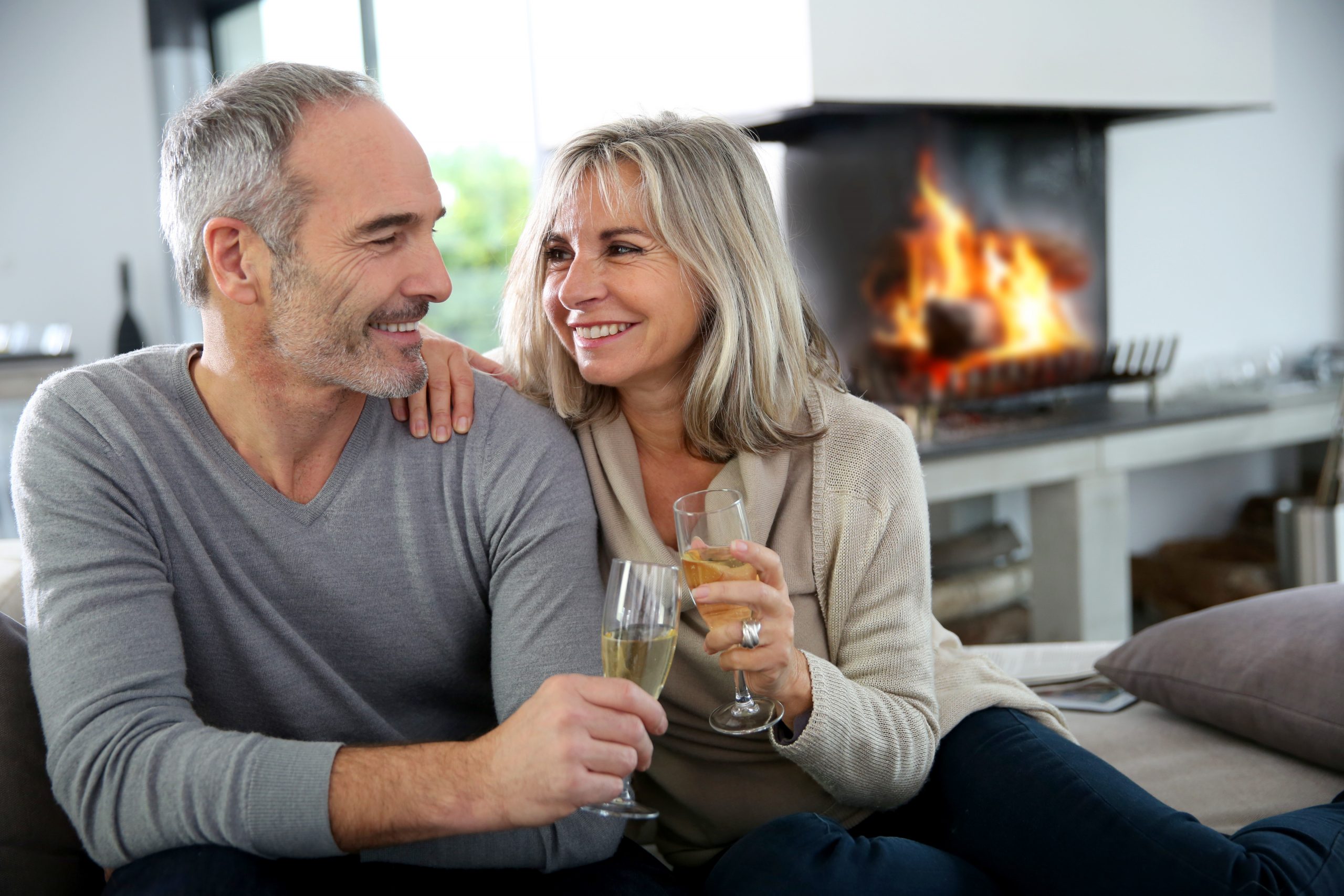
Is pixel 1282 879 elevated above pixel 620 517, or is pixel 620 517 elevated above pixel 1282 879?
pixel 620 517

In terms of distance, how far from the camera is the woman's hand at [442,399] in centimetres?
155

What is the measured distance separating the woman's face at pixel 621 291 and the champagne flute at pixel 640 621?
1.70ft

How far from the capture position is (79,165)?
4797 mm

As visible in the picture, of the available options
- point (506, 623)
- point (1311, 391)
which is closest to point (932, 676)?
point (506, 623)

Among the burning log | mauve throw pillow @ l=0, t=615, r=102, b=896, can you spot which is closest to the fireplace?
the burning log

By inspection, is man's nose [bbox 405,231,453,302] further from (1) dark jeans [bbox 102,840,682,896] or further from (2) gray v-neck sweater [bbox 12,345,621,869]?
(1) dark jeans [bbox 102,840,682,896]

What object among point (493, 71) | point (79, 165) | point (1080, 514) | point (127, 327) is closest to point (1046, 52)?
point (1080, 514)

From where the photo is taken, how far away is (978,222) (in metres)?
3.67

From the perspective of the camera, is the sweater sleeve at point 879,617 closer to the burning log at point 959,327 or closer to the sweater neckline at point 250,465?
the sweater neckline at point 250,465

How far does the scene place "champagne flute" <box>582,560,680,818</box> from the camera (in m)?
1.15

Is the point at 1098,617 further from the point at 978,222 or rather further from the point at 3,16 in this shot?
the point at 3,16

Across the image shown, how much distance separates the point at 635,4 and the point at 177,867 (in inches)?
111

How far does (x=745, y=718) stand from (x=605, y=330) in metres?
0.60

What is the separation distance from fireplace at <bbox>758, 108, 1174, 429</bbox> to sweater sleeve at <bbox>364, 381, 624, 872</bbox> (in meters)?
1.92
